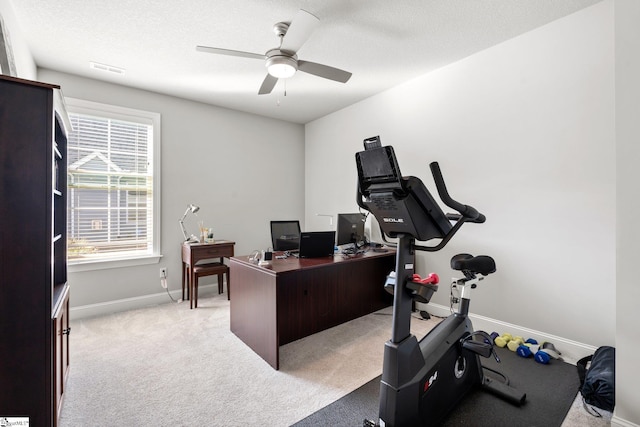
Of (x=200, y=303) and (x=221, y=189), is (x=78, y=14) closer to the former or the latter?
(x=221, y=189)

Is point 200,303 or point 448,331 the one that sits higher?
point 448,331

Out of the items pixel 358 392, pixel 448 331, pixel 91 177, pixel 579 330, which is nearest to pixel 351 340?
pixel 358 392

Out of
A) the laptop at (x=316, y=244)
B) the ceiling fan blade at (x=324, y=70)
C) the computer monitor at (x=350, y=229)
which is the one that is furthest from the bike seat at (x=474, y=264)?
the ceiling fan blade at (x=324, y=70)

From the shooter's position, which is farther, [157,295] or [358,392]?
[157,295]

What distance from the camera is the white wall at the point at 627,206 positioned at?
1.47 m

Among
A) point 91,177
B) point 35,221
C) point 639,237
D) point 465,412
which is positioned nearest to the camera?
point 35,221

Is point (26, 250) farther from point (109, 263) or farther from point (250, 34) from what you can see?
point (109, 263)

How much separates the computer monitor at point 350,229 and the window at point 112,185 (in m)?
2.44

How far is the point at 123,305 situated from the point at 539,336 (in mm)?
4429

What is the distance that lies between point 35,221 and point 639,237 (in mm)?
2921

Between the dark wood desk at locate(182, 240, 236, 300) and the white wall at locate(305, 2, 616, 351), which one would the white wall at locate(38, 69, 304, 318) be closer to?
the dark wood desk at locate(182, 240, 236, 300)

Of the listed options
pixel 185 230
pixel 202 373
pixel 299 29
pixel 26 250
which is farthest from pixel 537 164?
pixel 185 230

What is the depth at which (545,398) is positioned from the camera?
185cm

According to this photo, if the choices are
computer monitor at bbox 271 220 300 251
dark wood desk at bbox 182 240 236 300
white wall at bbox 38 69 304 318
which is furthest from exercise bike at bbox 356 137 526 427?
white wall at bbox 38 69 304 318
